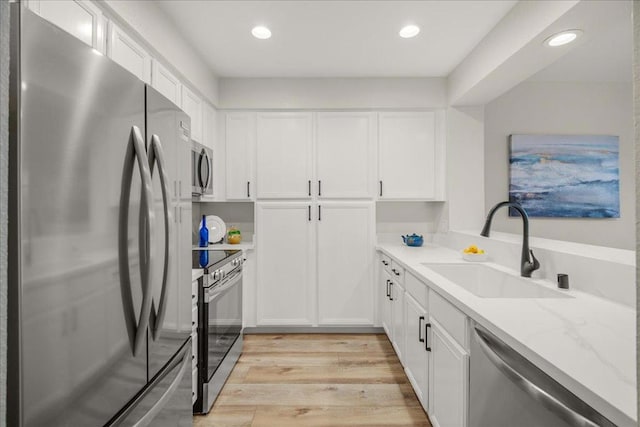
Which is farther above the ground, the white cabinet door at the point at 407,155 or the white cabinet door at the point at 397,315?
the white cabinet door at the point at 407,155

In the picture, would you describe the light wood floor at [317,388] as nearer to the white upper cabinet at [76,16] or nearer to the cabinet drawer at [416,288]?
the cabinet drawer at [416,288]

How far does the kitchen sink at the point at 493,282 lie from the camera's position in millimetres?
1750

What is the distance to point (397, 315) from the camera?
2.71 meters

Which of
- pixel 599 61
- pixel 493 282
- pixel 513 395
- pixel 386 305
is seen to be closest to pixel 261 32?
pixel 493 282

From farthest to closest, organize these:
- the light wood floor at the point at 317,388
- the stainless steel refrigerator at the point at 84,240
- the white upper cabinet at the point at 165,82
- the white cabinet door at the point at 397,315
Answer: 1. the white cabinet door at the point at 397,315
2. the white upper cabinet at the point at 165,82
3. the light wood floor at the point at 317,388
4. the stainless steel refrigerator at the point at 84,240

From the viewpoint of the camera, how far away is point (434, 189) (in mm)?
3484

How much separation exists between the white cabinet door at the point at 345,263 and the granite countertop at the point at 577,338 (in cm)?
180

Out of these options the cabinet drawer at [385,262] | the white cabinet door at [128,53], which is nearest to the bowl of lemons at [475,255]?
the cabinet drawer at [385,262]

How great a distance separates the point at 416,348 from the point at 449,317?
2.23ft

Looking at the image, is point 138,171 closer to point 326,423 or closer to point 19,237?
point 19,237

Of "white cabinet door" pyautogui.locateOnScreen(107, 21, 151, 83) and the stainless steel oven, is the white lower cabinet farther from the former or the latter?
"white cabinet door" pyautogui.locateOnScreen(107, 21, 151, 83)

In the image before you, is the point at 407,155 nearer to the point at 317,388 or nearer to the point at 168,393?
the point at 317,388

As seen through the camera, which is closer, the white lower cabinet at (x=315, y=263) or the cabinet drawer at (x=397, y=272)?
the cabinet drawer at (x=397, y=272)

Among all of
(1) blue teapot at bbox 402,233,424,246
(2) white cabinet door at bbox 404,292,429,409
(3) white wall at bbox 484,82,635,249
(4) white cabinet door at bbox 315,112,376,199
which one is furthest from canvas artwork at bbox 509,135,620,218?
(2) white cabinet door at bbox 404,292,429,409
